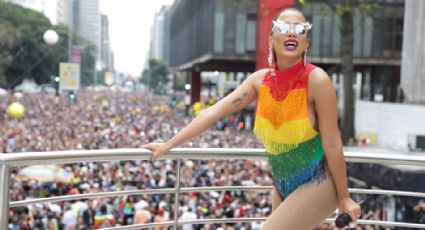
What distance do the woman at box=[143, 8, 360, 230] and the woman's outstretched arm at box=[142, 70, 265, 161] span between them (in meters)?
0.14

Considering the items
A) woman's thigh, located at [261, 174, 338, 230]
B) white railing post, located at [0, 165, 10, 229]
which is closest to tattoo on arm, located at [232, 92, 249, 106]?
woman's thigh, located at [261, 174, 338, 230]

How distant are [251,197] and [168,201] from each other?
1710 millimetres

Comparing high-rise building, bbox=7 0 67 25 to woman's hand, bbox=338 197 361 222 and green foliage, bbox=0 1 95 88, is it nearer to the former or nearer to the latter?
green foliage, bbox=0 1 95 88

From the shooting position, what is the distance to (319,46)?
3578cm

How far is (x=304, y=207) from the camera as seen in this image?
2752mm

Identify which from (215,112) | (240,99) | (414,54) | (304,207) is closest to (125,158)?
(215,112)

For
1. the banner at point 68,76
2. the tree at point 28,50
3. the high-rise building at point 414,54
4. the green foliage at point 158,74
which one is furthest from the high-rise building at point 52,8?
the high-rise building at point 414,54

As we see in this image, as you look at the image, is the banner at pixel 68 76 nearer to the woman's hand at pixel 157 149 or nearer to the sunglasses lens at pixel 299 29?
the woman's hand at pixel 157 149

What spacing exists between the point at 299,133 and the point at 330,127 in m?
0.15

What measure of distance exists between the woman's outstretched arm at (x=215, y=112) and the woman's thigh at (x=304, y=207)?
0.58 meters

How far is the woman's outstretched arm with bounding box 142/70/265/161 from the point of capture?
3.03 meters

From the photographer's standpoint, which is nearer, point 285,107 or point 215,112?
point 285,107

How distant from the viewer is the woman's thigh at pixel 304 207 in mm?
2732

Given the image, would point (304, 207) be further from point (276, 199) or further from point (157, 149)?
point (157, 149)
